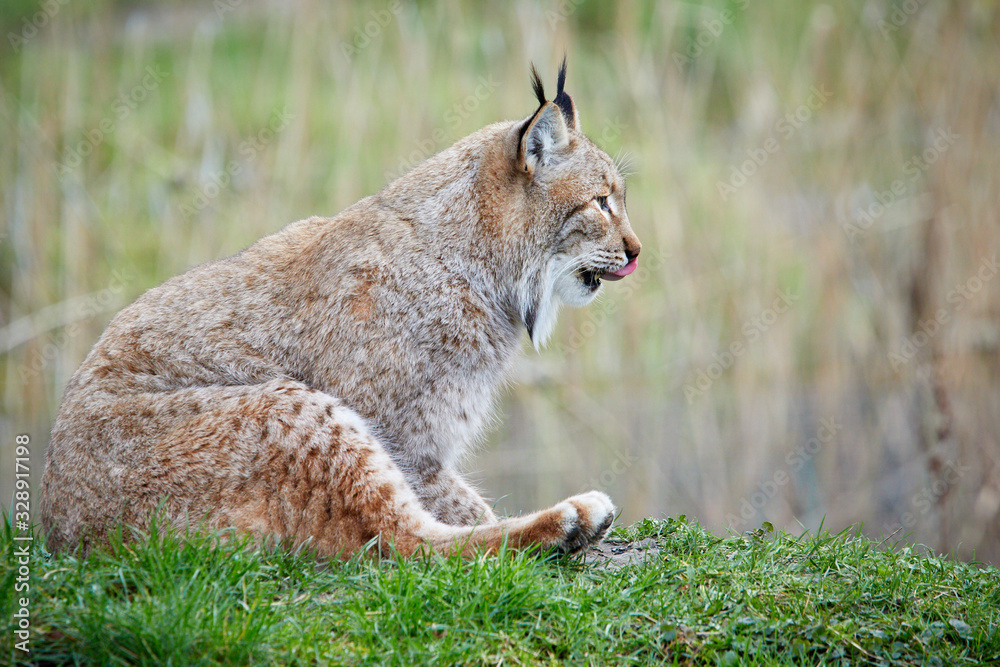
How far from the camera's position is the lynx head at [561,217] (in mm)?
4145

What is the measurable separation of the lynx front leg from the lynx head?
0.83 m

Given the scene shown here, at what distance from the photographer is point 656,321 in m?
7.18

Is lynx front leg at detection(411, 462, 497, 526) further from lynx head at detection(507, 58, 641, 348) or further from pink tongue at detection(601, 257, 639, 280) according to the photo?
pink tongue at detection(601, 257, 639, 280)

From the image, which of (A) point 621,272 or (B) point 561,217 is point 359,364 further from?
(A) point 621,272

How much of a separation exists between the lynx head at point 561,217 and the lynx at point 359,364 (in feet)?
0.03

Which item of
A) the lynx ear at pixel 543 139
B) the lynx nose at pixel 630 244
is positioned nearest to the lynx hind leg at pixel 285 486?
the lynx nose at pixel 630 244

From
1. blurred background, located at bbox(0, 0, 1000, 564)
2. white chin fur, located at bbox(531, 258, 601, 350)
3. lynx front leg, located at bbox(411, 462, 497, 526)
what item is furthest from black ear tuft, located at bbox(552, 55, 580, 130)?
blurred background, located at bbox(0, 0, 1000, 564)

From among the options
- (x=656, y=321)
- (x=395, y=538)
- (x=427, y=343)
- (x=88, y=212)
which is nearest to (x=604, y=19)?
(x=656, y=321)

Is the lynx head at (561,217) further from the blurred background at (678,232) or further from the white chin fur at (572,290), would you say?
the blurred background at (678,232)

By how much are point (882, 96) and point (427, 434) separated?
18.3ft

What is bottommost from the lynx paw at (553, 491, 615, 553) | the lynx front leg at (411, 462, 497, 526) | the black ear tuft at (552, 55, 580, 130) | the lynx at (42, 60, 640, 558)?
the lynx front leg at (411, 462, 497, 526)

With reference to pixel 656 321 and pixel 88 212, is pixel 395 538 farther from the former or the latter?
pixel 88 212

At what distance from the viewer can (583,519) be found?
3.42 metres

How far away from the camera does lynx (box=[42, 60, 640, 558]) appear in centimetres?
339
